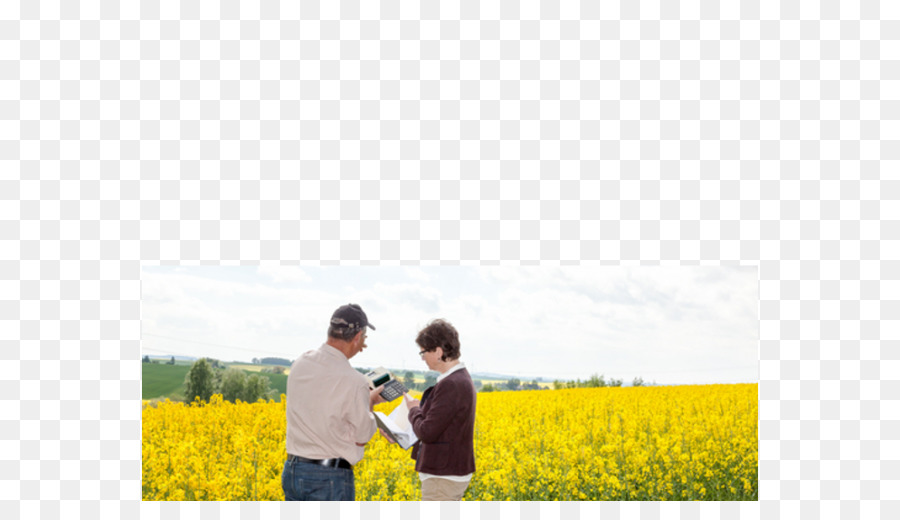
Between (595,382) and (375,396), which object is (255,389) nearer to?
(375,396)

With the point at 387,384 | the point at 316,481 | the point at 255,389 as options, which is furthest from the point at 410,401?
the point at 255,389

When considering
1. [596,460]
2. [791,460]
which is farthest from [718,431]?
[596,460]

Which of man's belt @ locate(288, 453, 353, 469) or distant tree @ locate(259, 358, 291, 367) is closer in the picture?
man's belt @ locate(288, 453, 353, 469)

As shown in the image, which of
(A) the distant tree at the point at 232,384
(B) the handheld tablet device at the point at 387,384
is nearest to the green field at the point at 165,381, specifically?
(A) the distant tree at the point at 232,384

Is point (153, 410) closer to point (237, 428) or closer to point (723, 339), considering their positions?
point (237, 428)


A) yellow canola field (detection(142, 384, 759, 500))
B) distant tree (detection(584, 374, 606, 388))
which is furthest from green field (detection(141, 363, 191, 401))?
distant tree (detection(584, 374, 606, 388))

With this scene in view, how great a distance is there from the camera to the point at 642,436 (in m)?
6.25

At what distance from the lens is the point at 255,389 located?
231 inches

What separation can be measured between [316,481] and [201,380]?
242cm

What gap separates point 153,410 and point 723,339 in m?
4.79

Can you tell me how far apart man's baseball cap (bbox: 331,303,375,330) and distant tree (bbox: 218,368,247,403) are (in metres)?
2.02

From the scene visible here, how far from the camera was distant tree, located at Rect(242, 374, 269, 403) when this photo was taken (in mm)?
5836

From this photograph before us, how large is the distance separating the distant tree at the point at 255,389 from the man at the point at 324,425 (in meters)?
1.87

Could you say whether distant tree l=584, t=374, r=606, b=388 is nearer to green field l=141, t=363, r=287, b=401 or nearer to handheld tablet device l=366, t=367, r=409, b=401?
handheld tablet device l=366, t=367, r=409, b=401
